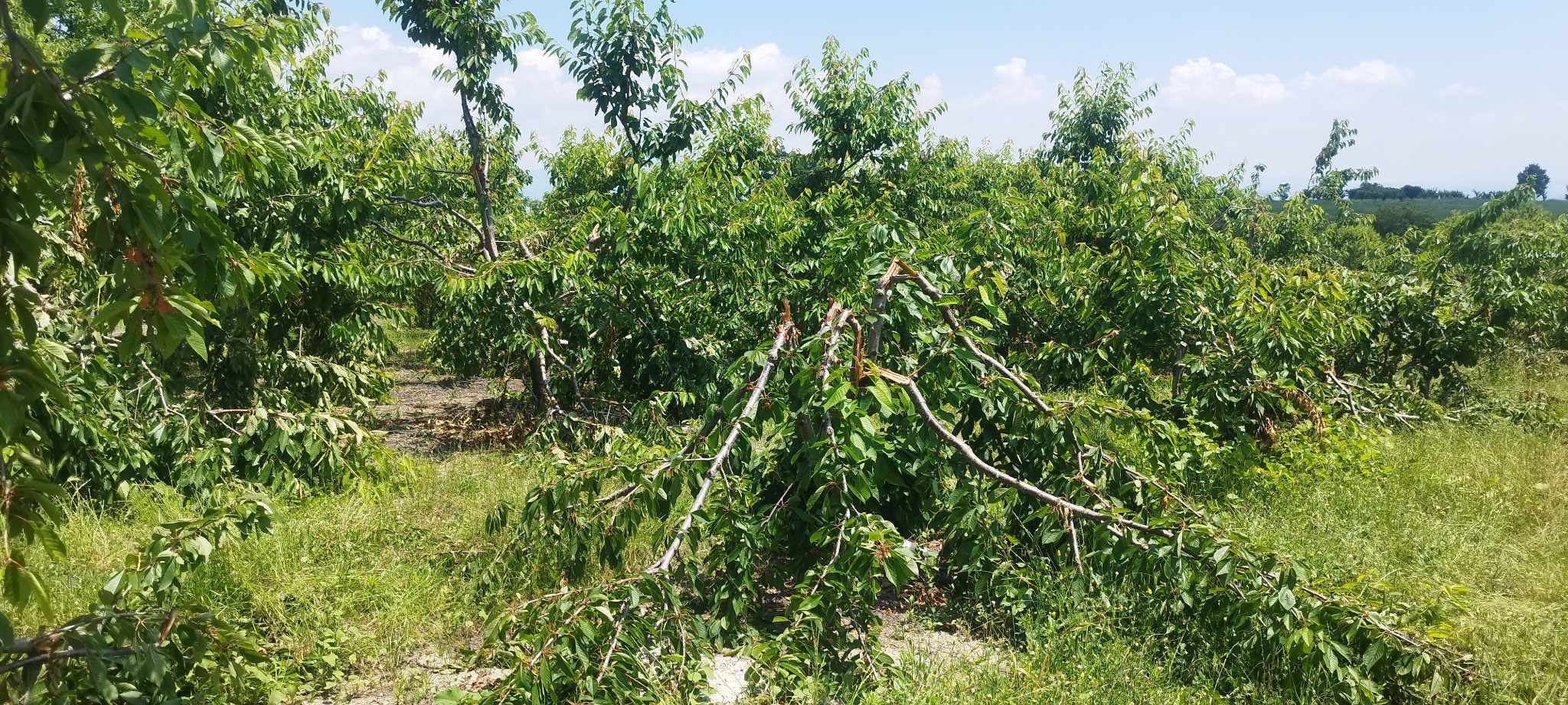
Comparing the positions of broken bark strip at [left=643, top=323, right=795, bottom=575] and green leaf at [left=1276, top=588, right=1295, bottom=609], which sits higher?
broken bark strip at [left=643, top=323, right=795, bottom=575]

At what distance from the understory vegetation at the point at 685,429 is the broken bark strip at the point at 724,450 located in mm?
26

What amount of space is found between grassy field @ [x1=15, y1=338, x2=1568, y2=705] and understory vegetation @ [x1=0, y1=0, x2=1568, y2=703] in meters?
0.03

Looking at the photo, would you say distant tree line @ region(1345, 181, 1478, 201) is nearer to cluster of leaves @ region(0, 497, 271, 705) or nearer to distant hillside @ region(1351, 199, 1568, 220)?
distant hillside @ region(1351, 199, 1568, 220)

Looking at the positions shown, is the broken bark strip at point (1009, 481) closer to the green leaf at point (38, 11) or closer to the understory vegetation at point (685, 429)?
the understory vegetation at point (685, 429)

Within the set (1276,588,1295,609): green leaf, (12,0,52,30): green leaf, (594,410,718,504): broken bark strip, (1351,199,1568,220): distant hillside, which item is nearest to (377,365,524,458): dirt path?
(594,410,718,504): broken bark strip

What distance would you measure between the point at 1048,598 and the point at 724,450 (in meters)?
1.71

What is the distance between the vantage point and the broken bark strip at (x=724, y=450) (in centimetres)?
292

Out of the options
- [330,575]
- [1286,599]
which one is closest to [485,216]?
[330,575]

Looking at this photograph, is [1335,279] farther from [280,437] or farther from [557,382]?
[280,437]

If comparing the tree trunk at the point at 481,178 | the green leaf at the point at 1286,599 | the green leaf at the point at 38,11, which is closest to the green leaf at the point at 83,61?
the green leaf at the point at 38,11

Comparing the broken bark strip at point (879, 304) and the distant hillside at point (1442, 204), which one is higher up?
the distant hillside at point (1442, 204)

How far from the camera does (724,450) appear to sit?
305 cm

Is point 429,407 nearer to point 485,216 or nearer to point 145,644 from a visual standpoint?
point 485,216

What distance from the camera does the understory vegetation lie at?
207cm
